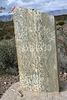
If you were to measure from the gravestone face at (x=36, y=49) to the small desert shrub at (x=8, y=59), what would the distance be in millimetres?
1732

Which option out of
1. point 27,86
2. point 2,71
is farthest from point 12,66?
point 27,86

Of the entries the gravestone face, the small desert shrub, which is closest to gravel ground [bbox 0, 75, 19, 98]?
the small desert shrub

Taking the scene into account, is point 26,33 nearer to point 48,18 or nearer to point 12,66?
point 48,18

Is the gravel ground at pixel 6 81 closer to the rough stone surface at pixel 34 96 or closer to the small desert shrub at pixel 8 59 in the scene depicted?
the small desert shrub at pixel 8 59

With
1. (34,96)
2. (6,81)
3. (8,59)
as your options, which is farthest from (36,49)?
(8,59)

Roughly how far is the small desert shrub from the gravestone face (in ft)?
5.68

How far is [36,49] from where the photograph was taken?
2086mm

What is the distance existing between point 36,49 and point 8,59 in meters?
2.17

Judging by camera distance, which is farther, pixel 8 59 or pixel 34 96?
pixel 8 59

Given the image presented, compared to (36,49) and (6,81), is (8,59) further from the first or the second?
(36,49)

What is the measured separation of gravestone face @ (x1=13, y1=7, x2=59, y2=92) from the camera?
1.96 metres

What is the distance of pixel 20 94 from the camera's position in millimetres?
2264

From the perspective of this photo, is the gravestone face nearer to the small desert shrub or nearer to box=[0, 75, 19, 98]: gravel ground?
box=[0, 75, 19, 98]: gravel ground

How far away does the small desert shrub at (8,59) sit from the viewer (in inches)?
156
